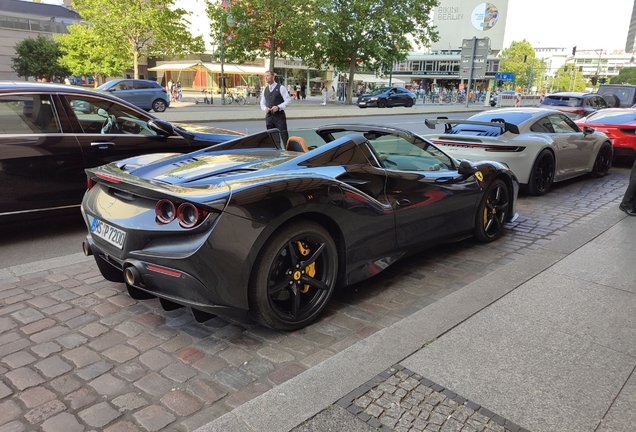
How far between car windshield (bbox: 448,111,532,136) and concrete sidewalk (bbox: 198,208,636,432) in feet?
14.1

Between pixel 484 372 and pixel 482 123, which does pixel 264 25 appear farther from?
pixel 484 372

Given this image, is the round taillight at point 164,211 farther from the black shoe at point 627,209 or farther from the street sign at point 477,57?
the street sign at point 477,57

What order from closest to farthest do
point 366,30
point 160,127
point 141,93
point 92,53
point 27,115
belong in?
point 27,115 → point 160,127 → point 141,93 → point 92,53 → point 366,30

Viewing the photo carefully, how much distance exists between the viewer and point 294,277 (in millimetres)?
3221

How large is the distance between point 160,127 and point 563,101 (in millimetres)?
16504

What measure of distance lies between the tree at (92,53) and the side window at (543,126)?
3128 cm

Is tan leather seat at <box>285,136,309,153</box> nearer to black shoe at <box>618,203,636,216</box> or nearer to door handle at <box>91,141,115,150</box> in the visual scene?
door handle at <box>91,141,115,150</box>

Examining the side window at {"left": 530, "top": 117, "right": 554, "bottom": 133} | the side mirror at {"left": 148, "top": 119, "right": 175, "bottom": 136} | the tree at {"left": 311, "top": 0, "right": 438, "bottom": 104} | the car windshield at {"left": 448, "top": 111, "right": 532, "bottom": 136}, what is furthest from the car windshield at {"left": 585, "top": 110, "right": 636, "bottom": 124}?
the tree at {"left": 311, "top": 0, "right": 438, "bottom": 104}

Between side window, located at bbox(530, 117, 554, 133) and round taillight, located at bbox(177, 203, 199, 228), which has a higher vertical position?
side window, located at bbox(530, 117, 554, 133)

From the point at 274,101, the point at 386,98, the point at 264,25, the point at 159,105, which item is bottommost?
the point at 159,105

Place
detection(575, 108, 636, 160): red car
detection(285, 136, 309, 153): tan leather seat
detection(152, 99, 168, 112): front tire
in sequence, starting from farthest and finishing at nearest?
detection(152, 99, 168, 112): front tire, detection(575, 108, 636, 160): red car, detection(285, 136, 309, 153): tan leather seat

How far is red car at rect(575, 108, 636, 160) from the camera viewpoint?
1076cm

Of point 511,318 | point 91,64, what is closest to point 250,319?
point 511,318

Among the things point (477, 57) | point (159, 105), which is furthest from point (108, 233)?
point (477, 57)
